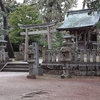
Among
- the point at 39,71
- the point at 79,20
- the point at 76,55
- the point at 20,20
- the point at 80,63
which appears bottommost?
the point at 39,71

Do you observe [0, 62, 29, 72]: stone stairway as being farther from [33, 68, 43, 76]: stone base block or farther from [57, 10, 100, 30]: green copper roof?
[57, 10, 100, 30]: green copper roof

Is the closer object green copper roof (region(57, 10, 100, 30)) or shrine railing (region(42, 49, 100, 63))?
shrine railing (region(42, 49, 100, 63))

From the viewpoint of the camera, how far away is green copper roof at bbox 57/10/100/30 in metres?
17.6

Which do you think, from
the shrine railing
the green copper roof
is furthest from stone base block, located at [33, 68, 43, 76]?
the green copper roof

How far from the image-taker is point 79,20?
61.6ft

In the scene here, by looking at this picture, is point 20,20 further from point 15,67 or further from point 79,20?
point 15,67

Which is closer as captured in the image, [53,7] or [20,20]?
[20,20]

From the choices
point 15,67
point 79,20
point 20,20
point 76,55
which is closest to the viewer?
point 76,55

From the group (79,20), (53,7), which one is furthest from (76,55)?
(53,7)

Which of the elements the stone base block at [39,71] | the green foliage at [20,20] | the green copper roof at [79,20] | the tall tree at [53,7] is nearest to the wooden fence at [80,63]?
the stone base block at [39,71]

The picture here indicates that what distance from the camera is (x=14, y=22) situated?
23.1 m

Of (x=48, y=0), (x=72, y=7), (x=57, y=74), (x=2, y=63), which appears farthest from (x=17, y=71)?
(x=72, y=7)

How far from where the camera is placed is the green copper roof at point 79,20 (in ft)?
57.7

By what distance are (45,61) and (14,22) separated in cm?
1032
